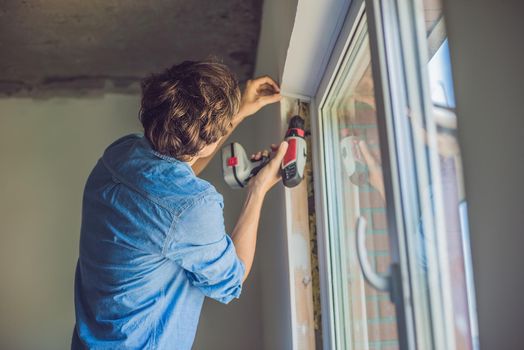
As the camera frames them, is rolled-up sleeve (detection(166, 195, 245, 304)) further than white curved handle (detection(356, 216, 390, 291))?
Yes

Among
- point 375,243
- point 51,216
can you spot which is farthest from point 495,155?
point 51,216

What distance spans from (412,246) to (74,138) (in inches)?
100

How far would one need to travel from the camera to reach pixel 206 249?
1.00 meters

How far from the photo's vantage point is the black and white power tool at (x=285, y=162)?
50.4 inches

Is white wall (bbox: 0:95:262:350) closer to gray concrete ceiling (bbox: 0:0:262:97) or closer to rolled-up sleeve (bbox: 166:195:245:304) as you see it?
gray concrete ceiling (bbox: 0:0:262:97)

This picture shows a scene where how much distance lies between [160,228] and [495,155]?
718 mm

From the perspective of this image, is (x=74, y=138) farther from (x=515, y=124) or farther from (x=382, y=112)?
(x=515, y=124)

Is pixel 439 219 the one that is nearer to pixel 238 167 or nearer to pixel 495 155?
Result: pixel 495 155

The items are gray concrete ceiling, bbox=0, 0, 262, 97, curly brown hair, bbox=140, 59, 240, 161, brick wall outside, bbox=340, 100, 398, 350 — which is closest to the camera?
brick wall outside, bbox=340, 100, 398, 350

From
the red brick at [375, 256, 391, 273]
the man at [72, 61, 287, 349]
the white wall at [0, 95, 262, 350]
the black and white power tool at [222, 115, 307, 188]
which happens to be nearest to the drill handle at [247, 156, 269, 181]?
the black and white power tool at [222, 115, 307, 188]

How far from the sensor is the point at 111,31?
7.59 ft

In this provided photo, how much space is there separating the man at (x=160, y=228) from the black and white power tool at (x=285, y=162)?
0.77 feet

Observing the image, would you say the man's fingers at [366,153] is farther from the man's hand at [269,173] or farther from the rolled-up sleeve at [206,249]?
the rolled-up sleeve at [206,249]

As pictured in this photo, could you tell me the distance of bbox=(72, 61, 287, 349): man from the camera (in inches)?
38.9
